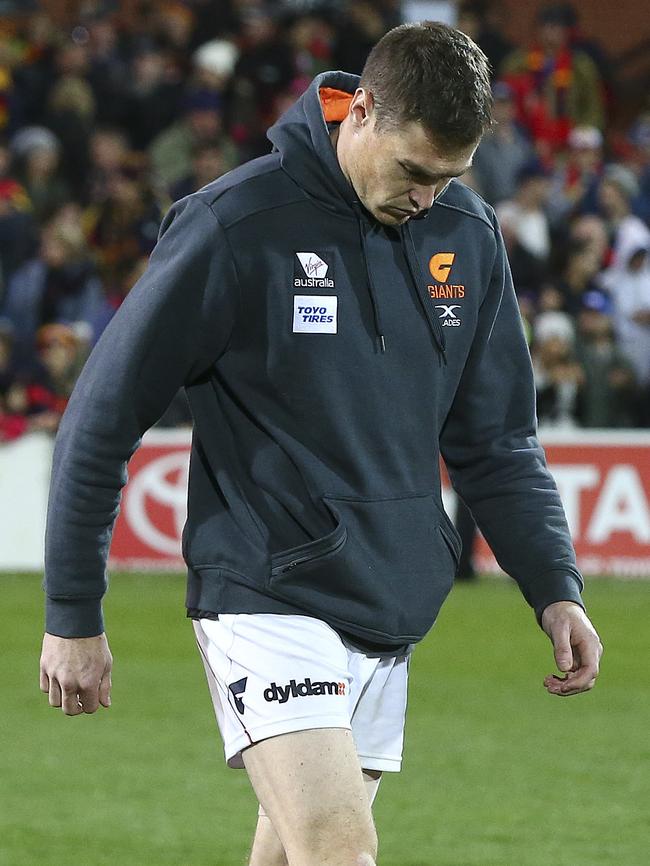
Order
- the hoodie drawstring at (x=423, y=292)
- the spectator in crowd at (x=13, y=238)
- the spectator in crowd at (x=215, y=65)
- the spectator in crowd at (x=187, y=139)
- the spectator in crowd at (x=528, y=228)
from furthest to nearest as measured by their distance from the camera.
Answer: the spectator in crowd at (x=215, y=65) < the spectator in crowd at (x=187, y=139) < the spectator in crowd at (x=528, y=228) < the spectator in crowd at (x=13, y=238) < the hoodie drawstring at (x=423, y=292)

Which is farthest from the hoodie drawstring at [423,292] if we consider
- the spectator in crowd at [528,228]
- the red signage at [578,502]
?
the spectator in crowd at [528,228]

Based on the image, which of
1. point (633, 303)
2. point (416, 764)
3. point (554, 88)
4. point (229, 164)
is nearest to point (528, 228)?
point (633, 303)

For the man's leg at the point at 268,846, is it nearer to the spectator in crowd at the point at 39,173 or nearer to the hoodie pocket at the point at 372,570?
the hoodie pocket at the point at 372,570

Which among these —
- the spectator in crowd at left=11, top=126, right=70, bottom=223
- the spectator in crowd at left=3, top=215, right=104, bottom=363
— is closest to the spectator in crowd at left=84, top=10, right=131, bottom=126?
the spectator in crowd at left=11, top=126, right=70, bottom=223

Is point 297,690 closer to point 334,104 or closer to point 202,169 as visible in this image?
point 334,104

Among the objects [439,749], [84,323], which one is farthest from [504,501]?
[84,323]

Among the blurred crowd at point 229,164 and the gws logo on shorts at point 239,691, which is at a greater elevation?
the blurred crowd at point 229,164

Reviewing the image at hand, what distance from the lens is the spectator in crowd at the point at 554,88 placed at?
18.0 m

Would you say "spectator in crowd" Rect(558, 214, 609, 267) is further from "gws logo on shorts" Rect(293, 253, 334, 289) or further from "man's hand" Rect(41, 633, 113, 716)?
"man's hand" Rect(41, 633, 113, 716)

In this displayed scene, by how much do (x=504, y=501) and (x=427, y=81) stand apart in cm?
107

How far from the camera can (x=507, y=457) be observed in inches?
166

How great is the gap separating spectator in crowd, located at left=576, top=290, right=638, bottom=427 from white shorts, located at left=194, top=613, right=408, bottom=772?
1073 centimetres

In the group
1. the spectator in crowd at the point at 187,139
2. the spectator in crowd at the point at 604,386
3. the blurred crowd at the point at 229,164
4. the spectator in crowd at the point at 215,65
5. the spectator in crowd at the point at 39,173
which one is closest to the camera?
the spectator in crowd at the point at 604,386

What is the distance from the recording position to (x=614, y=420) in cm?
1466
